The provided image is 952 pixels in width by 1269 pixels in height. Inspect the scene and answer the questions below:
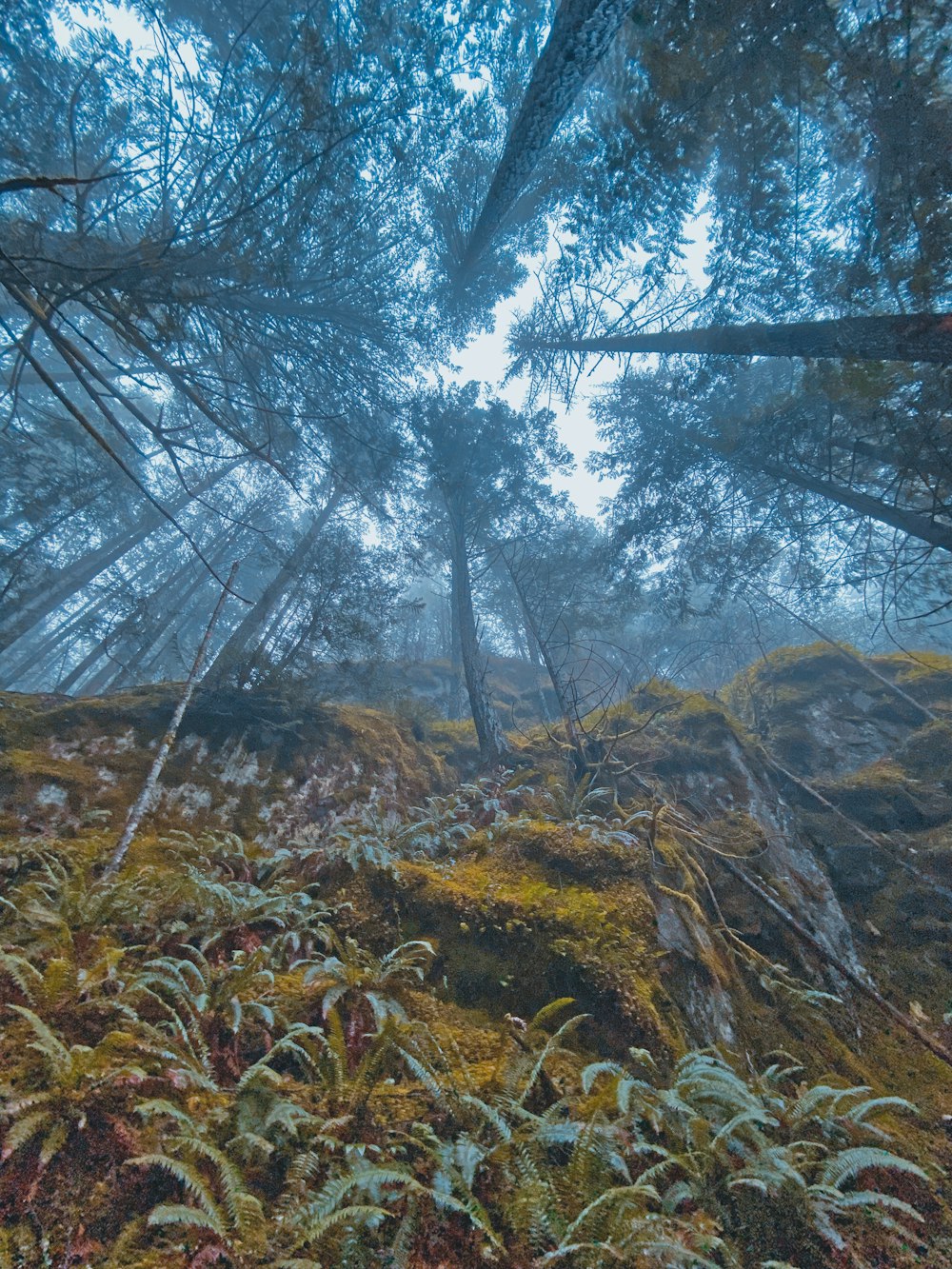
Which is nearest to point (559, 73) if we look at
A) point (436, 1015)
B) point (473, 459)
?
point (473, 459)

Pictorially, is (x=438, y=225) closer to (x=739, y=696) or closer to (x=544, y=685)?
(x=739, y=696)

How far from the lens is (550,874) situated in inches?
172

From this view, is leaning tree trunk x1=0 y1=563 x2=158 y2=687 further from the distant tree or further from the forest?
the distant tree

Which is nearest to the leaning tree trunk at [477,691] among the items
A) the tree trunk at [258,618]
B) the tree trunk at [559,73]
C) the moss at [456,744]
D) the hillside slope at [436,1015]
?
the moss at [456,744]

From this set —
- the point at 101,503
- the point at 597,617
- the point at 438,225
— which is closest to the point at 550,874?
the point at 597,617

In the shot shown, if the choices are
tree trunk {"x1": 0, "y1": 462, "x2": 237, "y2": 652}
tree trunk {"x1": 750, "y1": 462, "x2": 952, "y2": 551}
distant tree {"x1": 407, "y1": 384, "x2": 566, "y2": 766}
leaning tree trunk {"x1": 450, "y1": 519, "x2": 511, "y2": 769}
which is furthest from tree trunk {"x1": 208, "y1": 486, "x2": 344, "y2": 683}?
tree trunk {"x1": 750, "y1": 462, "x2": 952, "y2": 551}

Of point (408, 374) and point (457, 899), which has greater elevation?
point (408, 374)

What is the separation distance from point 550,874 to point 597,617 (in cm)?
1207

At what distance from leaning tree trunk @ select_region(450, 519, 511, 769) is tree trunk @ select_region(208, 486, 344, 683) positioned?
4138mm

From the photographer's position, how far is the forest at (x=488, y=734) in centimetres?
202

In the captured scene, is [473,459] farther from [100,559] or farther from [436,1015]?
[100,559]

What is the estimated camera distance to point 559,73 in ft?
18.7

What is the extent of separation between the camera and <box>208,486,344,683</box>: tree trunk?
862 centimetres

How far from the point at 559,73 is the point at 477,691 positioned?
9.78m
